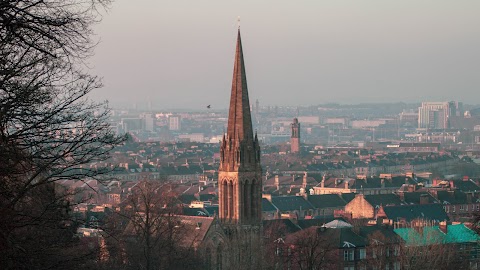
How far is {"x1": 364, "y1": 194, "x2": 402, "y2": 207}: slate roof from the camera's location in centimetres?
9606

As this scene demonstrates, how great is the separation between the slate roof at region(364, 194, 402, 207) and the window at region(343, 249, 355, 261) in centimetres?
3319

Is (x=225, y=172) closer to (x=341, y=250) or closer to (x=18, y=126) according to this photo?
(x=341, y=250)

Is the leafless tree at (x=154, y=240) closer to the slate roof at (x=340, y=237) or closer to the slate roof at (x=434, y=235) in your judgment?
the slate roof at (x=340, y=237)

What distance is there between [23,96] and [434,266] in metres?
42.5

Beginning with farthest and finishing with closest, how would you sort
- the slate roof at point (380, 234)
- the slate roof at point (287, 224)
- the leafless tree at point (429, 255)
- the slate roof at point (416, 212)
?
1. the slate roof at point (416, 212)
2. the slate roof at point (287, 224)
3. the slate roof at point (380, 234)
4. the leafless tree at point (429, 255)

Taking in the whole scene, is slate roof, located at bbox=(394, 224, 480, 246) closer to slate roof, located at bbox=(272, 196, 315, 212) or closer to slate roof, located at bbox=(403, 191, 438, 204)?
slate roof, located at bbox=(403, 191, 438, 204)

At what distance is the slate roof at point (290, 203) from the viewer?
10219 cm

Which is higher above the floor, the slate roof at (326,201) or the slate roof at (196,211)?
the slate roof at (196,211)

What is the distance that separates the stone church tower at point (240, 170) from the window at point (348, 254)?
4.52 meters

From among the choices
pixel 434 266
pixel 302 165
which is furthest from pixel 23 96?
pixel 302 165

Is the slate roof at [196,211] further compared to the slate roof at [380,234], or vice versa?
the slate roof at [196,211]

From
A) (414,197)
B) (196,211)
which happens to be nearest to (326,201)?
(414,197)

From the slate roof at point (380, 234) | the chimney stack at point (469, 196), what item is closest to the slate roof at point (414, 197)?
the chimney stack at point (469, 196)

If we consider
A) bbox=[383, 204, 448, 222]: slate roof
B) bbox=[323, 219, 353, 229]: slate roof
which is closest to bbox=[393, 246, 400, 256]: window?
bbox=[323, 219, 353, 229]: slate roof
